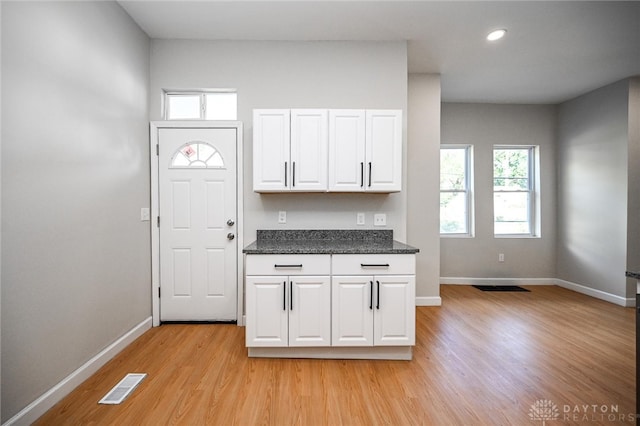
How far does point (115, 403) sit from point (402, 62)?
3.69 meters

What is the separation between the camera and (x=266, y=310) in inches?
90.2

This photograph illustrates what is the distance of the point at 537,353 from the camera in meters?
2.49

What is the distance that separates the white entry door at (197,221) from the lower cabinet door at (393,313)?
5.09 ft

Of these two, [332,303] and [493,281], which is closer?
[332,303]

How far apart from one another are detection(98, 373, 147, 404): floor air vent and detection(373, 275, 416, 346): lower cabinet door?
1766mm

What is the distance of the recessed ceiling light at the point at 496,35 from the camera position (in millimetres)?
2826

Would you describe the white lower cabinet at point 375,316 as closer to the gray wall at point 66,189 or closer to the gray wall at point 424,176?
the gray wall at point 424,176

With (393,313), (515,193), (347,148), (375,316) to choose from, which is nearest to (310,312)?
(375,316)

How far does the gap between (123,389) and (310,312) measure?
4.48 feet

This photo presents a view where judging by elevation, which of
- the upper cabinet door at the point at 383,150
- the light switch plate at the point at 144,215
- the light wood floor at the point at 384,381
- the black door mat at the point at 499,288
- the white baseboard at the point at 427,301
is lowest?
the light wood floor at the point at 384,381

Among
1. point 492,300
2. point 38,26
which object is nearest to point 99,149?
point 38,26

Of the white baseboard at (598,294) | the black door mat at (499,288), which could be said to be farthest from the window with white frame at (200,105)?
the white baseboard at (598,294)

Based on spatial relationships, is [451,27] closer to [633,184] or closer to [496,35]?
[496,35]

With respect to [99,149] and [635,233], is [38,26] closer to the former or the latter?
[99,149]
